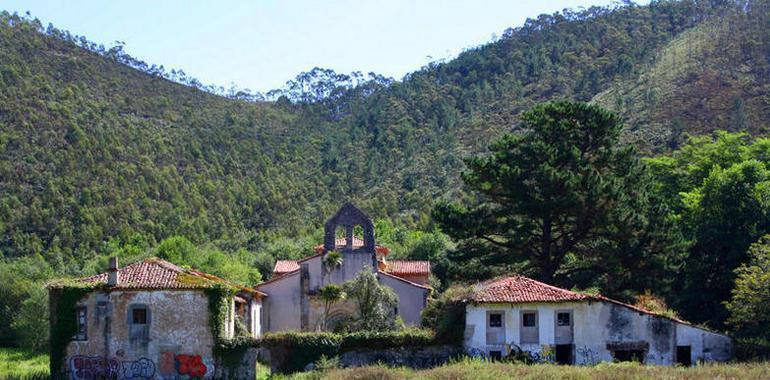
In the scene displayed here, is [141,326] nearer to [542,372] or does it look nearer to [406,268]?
[542,372]

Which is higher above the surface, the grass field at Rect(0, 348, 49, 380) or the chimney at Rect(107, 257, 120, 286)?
the chimney at Rect(107, 257, 120, 286)

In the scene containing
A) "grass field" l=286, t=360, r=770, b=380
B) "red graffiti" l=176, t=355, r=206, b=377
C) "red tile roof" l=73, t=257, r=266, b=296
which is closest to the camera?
"grass field" l=286, t=360, r=770, b=380

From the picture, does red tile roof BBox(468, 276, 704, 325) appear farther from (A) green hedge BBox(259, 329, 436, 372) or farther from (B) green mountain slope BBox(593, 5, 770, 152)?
(B) green mountain slope BBox(593, 5, 770, 152)

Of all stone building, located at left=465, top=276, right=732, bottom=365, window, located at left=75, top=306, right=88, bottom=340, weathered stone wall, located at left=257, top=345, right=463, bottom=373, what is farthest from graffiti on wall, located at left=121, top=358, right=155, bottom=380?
stone building, located at left=465, top=276, right=732, bottom=365

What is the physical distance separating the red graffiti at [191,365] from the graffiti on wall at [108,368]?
45.6 inches

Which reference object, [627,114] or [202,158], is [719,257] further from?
[202,158]

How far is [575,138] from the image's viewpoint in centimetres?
5378

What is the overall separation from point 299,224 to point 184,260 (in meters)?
27.1

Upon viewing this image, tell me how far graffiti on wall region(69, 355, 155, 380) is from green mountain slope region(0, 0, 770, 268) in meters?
50.0

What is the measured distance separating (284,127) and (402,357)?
99.6m

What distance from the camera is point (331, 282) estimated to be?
52844 mm

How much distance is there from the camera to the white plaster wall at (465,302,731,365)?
41344 mm

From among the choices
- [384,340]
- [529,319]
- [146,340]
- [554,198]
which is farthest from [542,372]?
[146,340]

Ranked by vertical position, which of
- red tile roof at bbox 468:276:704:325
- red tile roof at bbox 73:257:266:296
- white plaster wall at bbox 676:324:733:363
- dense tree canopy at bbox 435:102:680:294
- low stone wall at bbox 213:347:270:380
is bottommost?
low stone wall at bbox 213:347:270:380
